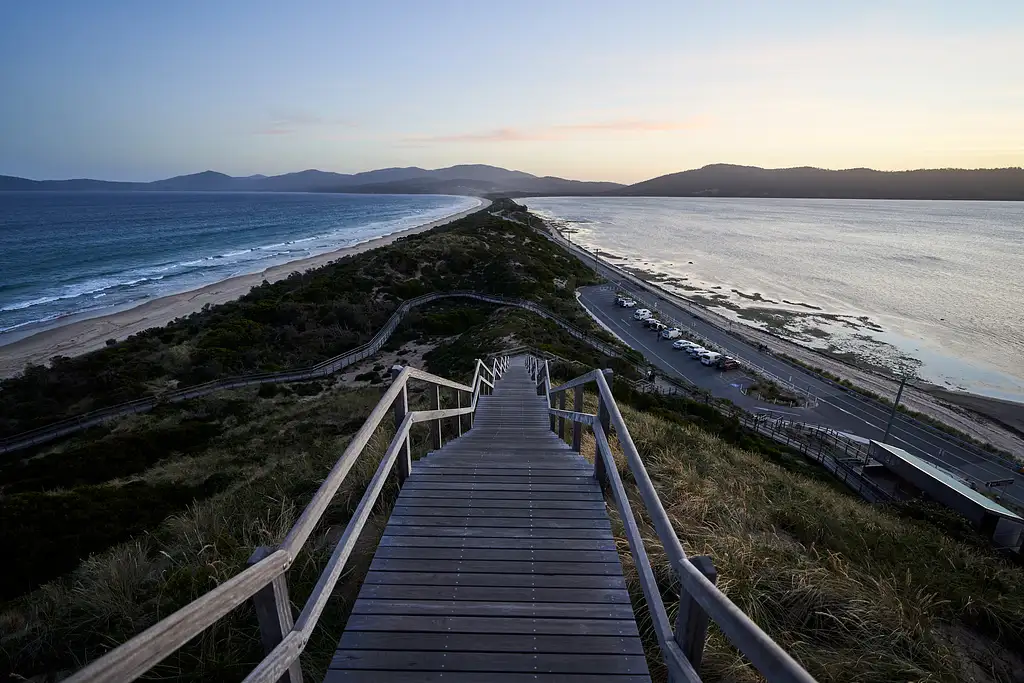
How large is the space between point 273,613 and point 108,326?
45.2m

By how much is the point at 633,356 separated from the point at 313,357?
64.0ft

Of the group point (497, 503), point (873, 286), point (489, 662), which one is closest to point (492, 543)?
point (497, 503)

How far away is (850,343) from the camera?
136ft

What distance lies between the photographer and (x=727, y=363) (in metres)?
33.7

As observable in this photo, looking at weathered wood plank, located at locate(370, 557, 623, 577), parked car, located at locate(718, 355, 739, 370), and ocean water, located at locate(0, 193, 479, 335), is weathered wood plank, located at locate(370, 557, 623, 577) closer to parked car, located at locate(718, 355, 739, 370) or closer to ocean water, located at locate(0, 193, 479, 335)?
parked car, located at locate(718, 355, 739, 370)

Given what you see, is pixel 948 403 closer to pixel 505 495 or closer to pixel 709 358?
pixel 709 358

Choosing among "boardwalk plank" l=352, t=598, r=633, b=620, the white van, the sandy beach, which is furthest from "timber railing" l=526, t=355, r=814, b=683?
the sandy beach

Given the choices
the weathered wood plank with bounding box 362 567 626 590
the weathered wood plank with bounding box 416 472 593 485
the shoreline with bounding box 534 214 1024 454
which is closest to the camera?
the weathered wood plank with bounding box 362 567 626 590

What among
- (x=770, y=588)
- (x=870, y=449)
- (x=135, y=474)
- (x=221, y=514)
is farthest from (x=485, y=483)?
(x=870, y=449)

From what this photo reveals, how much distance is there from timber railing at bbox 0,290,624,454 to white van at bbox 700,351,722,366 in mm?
7008

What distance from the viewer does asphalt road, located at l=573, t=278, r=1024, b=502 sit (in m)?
23.2

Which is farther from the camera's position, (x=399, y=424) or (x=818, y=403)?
(x=818, y=403)

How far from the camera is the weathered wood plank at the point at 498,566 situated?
3.37 metres

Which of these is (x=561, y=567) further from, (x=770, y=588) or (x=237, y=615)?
(x=237, y=615)
